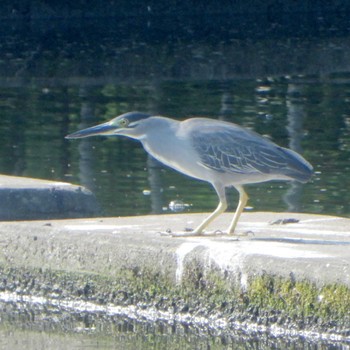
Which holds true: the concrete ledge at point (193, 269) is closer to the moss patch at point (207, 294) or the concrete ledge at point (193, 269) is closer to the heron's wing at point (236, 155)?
the moss patch at point (207, 294)

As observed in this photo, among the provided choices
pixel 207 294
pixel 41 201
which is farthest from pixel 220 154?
pixel 41 201

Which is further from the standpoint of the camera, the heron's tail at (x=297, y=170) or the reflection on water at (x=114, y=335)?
the heron's tail at (x=297, y=170)

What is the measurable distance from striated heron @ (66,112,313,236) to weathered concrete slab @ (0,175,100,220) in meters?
1.58

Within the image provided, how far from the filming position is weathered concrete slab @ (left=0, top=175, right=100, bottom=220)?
8250 mm

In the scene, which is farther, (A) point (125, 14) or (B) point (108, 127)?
(A) point (125, 14)

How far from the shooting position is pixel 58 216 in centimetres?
843

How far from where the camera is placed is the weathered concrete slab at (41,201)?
825 cm

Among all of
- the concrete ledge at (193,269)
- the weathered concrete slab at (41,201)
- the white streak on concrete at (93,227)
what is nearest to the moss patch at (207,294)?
the concrete ledge at (193,269)

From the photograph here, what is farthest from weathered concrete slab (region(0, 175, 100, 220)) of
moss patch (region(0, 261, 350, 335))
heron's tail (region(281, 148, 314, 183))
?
heron's tail (region(281, 148, 314, 183))

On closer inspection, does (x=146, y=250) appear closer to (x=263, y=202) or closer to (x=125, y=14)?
(x=263, y=202)

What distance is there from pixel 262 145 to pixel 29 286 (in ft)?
4.95

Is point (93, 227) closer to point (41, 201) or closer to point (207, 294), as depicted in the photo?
point (207, 294)

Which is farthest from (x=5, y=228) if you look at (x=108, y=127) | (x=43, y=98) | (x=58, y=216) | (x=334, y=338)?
(x=43, y=98)

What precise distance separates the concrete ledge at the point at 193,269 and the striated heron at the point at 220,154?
0.35 meters
